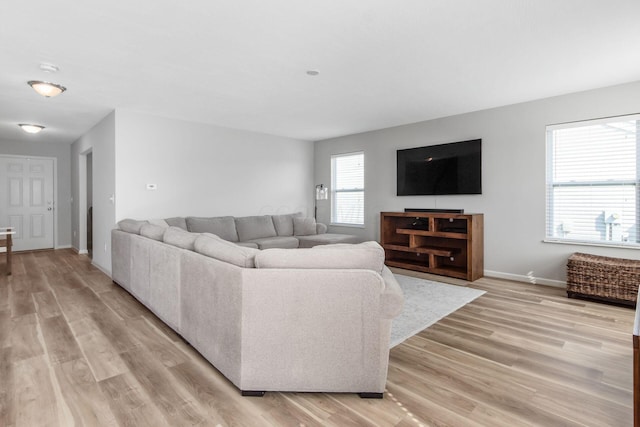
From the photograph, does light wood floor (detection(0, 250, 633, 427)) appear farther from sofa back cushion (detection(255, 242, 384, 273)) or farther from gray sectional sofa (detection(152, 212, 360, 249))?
gray sectional sofa (detection(152, 212, 360, 249))

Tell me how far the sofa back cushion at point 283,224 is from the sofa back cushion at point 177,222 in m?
1.65

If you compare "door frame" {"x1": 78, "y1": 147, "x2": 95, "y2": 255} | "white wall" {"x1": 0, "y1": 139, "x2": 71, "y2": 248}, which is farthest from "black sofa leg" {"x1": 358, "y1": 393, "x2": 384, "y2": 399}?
"white wall" {"x1": 0, "y1": 139, "x2": 71, "y2": 248}

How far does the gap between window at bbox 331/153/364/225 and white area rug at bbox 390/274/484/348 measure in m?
2.10

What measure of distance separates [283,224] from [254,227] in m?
0.67

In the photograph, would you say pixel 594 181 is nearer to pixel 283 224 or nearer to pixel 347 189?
pixel 347 189

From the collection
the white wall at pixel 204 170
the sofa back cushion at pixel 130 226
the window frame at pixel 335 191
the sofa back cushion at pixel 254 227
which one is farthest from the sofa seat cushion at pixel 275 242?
the sofa back cushion at pixel 130 226

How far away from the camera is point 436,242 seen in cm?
530

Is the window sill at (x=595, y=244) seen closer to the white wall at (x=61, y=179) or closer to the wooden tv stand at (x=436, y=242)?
the wooden tv stand at (x=436, y=242)

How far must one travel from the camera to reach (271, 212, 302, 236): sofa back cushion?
607cm

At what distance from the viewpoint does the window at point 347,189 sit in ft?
21.1

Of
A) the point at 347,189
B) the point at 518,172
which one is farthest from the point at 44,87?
the point at 518,172

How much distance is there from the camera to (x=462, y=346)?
8.25ft

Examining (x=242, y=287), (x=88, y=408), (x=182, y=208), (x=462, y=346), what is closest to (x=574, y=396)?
(x=462, y=346)

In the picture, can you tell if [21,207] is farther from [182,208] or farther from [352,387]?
[352,387]
